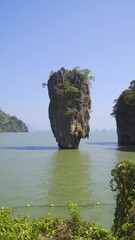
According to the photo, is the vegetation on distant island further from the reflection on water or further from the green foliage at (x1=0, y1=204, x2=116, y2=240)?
the reflection on water

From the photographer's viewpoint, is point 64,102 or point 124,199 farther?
point 64,102

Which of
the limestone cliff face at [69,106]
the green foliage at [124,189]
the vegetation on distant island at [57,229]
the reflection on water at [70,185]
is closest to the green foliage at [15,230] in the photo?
the vegetation on distant island at [57,229]

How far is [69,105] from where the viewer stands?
153ft

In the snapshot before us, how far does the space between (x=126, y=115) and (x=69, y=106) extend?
13865 mm

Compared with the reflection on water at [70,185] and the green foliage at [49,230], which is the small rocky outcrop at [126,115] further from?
the green foliage at [49,230]

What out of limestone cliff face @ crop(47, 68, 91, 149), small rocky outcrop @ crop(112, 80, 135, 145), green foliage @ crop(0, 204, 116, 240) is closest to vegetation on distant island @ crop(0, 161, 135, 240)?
green foliage @ crop(0, 204, 116, 240)

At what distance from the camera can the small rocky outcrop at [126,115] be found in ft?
180

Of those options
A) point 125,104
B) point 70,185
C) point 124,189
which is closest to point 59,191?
point 70,185

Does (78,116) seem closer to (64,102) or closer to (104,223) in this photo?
(64,102)

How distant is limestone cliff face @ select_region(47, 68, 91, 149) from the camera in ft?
151

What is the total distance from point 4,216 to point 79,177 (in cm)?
1619

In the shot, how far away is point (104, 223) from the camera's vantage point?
36.2 feet

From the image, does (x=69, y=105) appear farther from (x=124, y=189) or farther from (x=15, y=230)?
(x=15, y=230)

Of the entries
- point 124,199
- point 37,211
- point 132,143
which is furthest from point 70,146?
point 124,199
